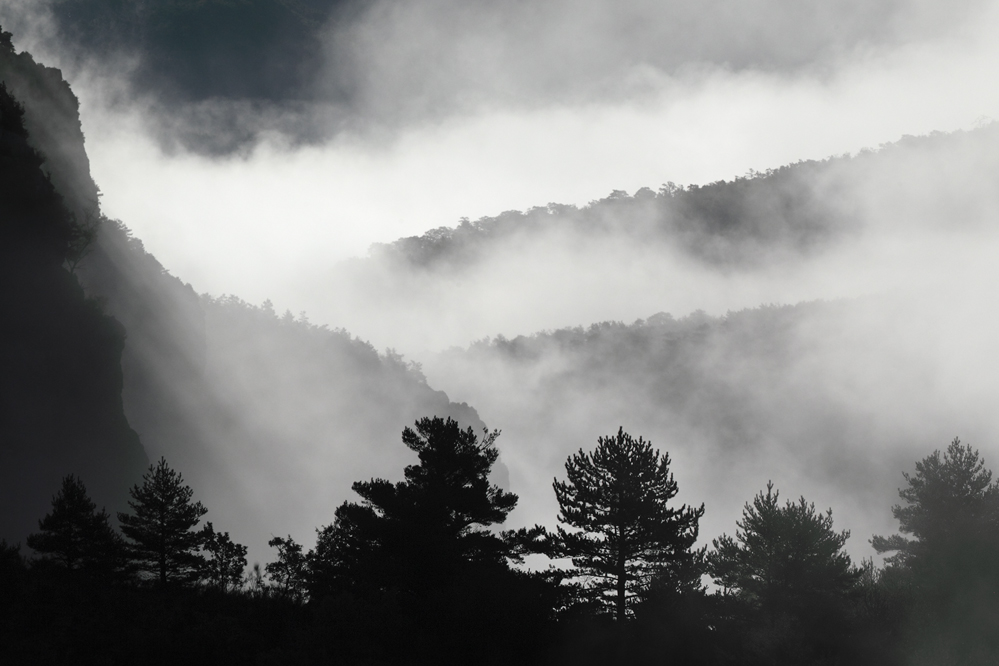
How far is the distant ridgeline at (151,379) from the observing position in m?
43.2

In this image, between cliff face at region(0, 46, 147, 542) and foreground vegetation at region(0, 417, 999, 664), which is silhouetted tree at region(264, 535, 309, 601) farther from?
cliff face at region(0, 46, 147, 542)

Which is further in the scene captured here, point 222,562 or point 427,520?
point 222,562

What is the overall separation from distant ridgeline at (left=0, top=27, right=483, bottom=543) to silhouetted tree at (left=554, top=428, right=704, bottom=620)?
1276 inches

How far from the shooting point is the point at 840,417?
388ft

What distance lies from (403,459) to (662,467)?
93902mm

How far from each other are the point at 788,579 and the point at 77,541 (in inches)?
1117

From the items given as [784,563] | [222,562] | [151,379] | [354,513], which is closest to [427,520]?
[354,513]

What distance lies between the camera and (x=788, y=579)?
28.4 metres

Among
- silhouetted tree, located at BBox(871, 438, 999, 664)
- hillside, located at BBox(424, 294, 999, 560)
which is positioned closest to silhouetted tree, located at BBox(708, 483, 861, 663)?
silhouetted tree, located at BBox(871, 438, 999, 664)

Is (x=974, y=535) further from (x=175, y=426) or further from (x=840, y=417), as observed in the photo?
(x=840, y=417)

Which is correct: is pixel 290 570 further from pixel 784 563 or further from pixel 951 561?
pixel 951 561

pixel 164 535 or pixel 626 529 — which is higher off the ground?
pixel 626 529

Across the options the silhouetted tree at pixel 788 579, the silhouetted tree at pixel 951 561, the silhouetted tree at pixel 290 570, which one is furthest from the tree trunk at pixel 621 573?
the silhouetted tree at pixel 290 570

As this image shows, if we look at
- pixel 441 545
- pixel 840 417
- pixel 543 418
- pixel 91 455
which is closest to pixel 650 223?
pixel 543 418
